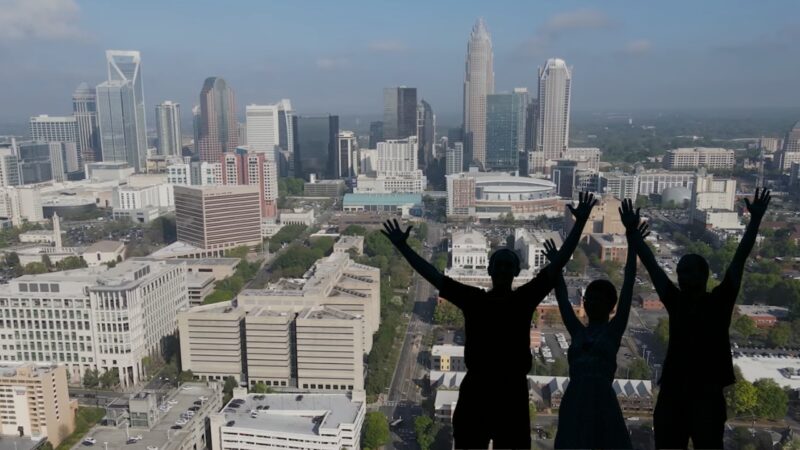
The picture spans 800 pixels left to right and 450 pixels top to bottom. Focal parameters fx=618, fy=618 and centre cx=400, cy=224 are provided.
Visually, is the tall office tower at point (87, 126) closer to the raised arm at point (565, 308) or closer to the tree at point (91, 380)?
the tree at point (91, 380)

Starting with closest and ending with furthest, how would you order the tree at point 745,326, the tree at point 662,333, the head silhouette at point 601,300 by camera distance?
the head silhouette at point 601,300 < the tree at point 662,333 < the tree at point 745,326

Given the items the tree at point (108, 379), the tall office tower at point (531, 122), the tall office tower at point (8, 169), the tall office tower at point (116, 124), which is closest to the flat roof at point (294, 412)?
the tree at point (108, 379)

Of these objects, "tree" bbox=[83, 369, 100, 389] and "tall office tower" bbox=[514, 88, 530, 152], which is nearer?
"tree" bbox=[83, 369, 100, 389]

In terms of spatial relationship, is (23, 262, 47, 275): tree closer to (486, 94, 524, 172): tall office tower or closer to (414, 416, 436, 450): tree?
(414, 416, 436, 450): tree

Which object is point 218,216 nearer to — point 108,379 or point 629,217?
point 108,379

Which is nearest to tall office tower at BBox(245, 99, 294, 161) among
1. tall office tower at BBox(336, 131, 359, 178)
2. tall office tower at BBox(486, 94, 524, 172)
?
tall office tower at BBox(336, 131, 359, 178)

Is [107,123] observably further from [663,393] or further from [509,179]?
[663,393]

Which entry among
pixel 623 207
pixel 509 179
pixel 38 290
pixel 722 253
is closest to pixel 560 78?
pixel 509 179
